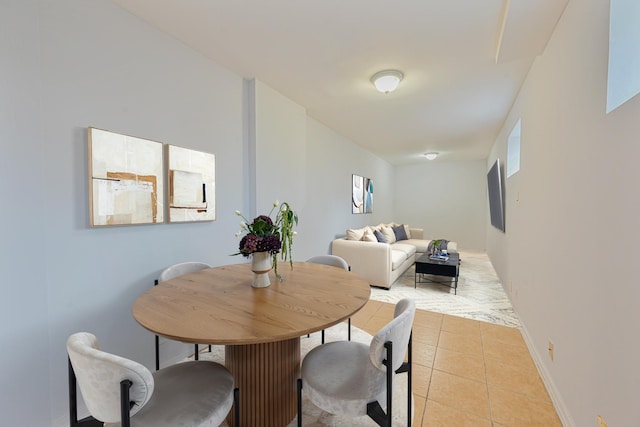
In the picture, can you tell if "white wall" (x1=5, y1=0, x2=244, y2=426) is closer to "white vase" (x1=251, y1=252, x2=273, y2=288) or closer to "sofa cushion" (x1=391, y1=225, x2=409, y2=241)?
"white vase" (x1=251, y1=252, x2=273, y2=288)

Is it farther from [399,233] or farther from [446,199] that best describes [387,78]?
[446,199]

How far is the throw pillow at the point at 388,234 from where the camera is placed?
18.1ft

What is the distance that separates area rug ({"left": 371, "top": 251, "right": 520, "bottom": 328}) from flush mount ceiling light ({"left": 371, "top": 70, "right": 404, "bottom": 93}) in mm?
2655

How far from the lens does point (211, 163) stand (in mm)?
2355

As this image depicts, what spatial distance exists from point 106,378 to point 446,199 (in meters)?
8.30

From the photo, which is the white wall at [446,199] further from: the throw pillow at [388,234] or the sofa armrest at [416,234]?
the throw pillow at [388,234]

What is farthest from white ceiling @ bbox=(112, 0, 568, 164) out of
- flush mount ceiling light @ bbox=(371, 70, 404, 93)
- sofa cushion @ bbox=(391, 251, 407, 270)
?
sofa cushion @ bbox=(391, 251, 407, 270)

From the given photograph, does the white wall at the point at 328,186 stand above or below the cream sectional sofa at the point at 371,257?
above

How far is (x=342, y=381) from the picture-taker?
3.91 feet

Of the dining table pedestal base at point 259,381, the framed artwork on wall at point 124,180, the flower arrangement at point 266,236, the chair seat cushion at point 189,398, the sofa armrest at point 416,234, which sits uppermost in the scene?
the framed artwork on wall at point 124,180

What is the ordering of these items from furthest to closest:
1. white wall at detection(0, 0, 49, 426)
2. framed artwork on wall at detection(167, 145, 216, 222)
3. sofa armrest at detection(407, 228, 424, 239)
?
1. sofa armrest at detection(407, 228, 424, 239)
2. framed artwork on wall at detection(167, 145, 216, 222)
3. white wall at detection(0, 0, 49, 426)

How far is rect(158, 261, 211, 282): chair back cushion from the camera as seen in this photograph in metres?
Result: 1.79

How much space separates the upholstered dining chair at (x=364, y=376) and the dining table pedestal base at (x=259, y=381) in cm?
24

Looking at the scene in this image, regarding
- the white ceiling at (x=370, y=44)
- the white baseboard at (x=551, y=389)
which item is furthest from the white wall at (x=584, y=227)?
the white ceiling at (x=370, y=44)
